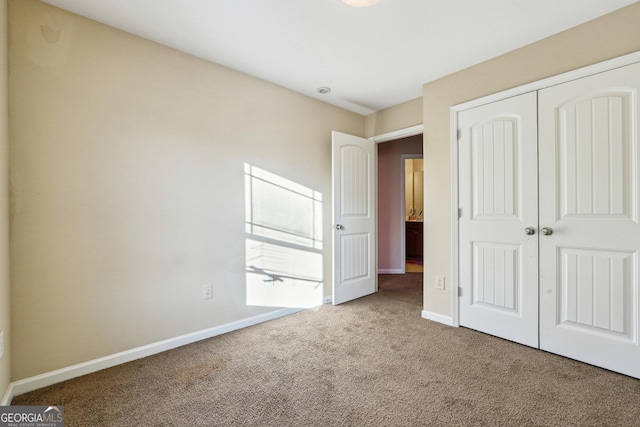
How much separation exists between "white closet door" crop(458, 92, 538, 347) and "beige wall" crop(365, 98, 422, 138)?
2.49 ft

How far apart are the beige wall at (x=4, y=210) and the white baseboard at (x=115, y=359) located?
0.10 meters

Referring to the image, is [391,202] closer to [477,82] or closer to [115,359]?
[477,82]

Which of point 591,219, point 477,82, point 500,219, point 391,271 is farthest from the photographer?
point 391,271

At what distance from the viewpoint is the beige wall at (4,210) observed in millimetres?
1587

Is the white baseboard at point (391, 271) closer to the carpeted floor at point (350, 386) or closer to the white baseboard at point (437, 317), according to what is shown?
the white baseboard at point (437, 317)

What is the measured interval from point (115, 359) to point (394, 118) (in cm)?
366

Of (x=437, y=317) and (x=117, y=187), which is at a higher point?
(x=117, y=187)

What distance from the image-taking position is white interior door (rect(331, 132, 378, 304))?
336cm

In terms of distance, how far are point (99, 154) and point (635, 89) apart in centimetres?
362

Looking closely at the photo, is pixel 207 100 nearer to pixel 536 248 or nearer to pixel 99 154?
pixel 99 154

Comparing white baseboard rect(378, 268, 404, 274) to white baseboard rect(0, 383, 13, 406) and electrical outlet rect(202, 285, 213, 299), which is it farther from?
white baseboard rect(0, 383, 13, 406)

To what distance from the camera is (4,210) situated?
65.2 inches

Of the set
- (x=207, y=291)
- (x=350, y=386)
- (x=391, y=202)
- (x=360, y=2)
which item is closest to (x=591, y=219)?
(x=350, y=386)
